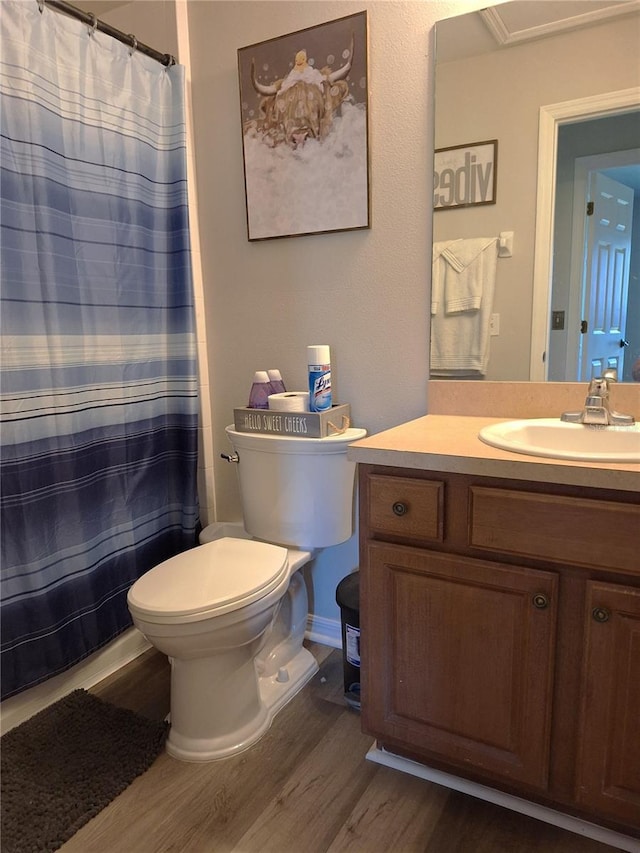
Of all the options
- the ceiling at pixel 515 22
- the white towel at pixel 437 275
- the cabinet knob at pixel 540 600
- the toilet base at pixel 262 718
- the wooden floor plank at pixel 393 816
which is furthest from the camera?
the white towel at pixel 437 275

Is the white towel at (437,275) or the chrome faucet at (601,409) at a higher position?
the white towel at (437,275)

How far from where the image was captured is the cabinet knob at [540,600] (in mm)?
1121

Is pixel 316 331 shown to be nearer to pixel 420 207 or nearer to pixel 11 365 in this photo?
pixel 420 207

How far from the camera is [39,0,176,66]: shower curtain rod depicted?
1495 millimetres

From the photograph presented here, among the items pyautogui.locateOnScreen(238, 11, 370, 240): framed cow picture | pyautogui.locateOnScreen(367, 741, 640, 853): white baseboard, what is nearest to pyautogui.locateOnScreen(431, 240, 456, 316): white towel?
pyautogui.locateOnScreen(238, 11, 370, 240): framed cow picture

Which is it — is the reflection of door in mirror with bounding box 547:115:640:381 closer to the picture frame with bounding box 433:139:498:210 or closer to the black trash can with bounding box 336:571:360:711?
the picture frame with bounding box 433:139:498:210

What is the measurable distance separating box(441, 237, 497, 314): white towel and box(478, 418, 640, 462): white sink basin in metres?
0.37

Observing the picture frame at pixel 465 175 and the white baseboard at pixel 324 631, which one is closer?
the picture frame at pixel 465 175

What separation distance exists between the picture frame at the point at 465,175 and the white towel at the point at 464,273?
0.34 feet

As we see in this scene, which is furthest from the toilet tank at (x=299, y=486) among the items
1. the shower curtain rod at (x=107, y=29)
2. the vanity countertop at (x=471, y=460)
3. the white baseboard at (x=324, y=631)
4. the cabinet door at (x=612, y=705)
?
the shower curtain rod at (x=107, y=29)

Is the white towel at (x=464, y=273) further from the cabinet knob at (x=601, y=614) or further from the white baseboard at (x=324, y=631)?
the white baseboard at (x=324, y=631)

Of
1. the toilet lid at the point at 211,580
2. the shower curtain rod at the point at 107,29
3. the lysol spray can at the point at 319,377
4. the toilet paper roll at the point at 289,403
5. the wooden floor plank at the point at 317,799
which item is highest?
the shower curtain rod at the point at 107,29

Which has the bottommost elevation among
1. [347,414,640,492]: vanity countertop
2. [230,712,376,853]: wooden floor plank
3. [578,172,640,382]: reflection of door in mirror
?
[230,712,376,853]: wooden floor plank

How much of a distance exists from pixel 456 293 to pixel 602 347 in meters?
0.40
